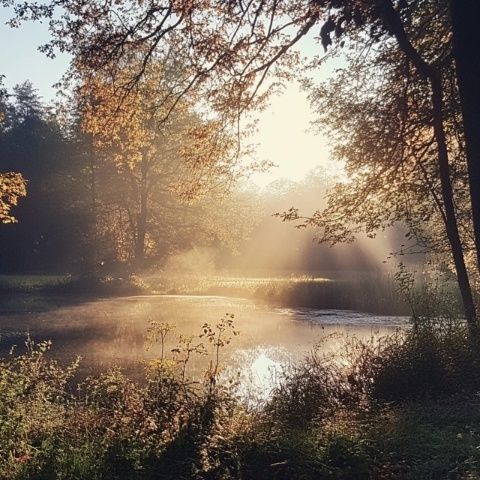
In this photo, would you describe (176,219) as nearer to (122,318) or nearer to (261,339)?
(122,318)

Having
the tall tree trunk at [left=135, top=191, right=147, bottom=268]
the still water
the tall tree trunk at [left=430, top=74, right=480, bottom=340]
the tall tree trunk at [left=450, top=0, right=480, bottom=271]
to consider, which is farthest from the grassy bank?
the tall tree trunk at [left=450, top=0, right=480, bottom=271]

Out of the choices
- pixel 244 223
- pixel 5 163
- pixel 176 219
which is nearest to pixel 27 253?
pixel 5 163

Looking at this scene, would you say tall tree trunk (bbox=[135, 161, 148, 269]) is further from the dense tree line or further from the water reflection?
the water reflection

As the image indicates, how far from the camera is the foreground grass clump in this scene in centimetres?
475

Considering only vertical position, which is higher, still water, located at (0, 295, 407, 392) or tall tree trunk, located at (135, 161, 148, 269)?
tall tree trunk, located at (135, 161, 148, 269)

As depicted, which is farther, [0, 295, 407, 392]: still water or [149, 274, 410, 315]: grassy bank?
[149, 274, 410, 315]: grassy bank

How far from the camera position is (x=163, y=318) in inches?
808

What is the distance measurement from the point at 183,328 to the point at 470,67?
1293 centimetres

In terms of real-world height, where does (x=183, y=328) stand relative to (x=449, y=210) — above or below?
below

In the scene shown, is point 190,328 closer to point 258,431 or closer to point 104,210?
point 258,431

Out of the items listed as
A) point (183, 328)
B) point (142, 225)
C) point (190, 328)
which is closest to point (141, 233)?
point (142, 225)

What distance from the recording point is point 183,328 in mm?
17531

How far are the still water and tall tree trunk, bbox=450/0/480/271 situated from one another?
4.73 m

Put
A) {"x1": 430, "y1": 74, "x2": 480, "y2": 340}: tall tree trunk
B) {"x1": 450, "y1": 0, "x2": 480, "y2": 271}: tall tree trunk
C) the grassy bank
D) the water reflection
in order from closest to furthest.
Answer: {"x1": 450, "y1": 0, "x2": 480, "y2": 271}: tall tree trunk
{"x1": 430, "y1": 74, "x2": 480, "y2": 340}: tall tree trunk
the water reflection
the grassy bank
